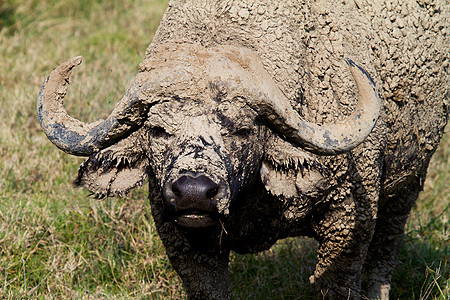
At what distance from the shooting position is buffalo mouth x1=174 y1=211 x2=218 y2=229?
3.23 m

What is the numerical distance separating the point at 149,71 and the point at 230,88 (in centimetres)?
47

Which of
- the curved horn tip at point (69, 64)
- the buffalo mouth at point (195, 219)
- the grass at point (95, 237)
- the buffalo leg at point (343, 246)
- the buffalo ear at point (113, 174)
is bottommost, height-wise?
the grass at point (95, 237)

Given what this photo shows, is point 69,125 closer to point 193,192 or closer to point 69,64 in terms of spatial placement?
point 69,64

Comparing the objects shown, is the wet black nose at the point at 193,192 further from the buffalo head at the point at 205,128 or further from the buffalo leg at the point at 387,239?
the buffalo leg at the point at 387,239

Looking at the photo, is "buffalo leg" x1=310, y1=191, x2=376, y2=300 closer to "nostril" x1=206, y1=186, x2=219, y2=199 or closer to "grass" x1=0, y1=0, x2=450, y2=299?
"grass" x1=0, y1=0, x2=450, y2=299

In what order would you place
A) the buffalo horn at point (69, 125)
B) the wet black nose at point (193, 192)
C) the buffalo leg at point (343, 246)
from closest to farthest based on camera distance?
the wet black nose at point (193, 192)
the buffalo horn at point (69, 125)
the buffalo leg at point (343, 246)

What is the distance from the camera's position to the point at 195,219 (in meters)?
3.25

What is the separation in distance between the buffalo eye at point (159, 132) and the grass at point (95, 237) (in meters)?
1.75

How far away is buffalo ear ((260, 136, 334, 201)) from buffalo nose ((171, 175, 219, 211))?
60 centimetres

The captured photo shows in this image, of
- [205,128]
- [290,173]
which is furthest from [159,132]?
[290,173]

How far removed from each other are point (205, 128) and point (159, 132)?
0.30 meters

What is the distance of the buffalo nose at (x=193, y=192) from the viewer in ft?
10.0

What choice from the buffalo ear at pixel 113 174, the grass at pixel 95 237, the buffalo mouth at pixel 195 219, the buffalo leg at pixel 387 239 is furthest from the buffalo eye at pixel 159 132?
the buffalo leg at pixel 387 239

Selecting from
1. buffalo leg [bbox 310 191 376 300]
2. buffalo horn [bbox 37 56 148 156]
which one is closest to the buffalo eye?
buffalo horn [bbox 37 56 148 156]
